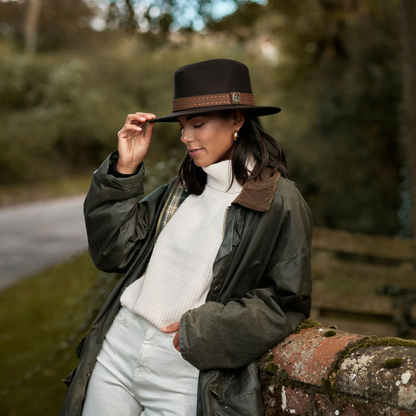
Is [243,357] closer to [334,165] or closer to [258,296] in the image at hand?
[258,296]

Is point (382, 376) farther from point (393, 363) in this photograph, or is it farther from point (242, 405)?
point (242, 405)

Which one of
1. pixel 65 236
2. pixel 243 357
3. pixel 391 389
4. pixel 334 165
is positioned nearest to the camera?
pixel 391 389

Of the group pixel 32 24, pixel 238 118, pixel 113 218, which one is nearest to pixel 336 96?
pixel 238 118

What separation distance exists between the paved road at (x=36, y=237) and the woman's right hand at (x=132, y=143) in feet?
21.5

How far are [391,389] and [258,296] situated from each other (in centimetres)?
53

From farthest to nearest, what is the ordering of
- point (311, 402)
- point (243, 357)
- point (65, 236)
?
point (65, 236) → point (243, 357) → point (311, 402)

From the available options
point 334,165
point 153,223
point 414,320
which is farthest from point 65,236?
point 153,223

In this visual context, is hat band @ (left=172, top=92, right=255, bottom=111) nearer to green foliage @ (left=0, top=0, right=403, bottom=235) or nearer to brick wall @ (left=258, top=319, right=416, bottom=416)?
brick wall @ (left=258, top=319, right=416, bottom=416)

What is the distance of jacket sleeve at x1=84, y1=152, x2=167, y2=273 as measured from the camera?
2.12 meters

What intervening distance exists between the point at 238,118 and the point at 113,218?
625mm

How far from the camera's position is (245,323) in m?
1.78

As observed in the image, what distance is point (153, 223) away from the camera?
2.27 metres

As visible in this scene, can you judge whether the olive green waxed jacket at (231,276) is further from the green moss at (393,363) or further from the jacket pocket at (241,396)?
the green moss at (393,363)

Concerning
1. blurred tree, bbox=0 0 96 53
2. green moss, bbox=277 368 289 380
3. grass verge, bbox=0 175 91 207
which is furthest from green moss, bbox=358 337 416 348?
blurred tree, bbox=0 0 96 53
